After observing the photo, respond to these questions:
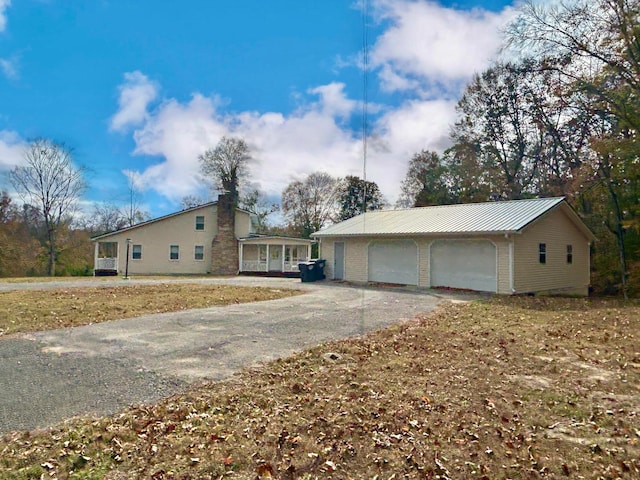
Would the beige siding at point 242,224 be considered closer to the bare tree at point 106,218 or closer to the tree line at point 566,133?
the tree line at point 566,133

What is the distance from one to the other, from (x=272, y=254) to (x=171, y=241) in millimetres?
7269

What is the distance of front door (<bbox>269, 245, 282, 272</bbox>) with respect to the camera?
28531 millimetres

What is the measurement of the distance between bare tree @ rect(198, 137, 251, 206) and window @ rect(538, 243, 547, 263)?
93.4ft

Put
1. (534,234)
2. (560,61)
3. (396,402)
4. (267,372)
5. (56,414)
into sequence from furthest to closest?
(560,61) → (534,234) → (267,372) → (396,402) → (56,414)

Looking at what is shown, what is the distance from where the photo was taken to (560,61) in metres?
19.0

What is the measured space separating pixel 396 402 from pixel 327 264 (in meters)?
17.4

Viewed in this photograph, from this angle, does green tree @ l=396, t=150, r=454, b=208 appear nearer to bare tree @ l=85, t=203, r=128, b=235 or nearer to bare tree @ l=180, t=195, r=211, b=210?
bare tree @ l=180, t=195, r=211, b=210

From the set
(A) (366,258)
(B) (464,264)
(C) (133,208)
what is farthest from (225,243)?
(C) (133,208)

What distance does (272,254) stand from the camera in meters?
29.6

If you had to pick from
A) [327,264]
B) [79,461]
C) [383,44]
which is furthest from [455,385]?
[327,264]

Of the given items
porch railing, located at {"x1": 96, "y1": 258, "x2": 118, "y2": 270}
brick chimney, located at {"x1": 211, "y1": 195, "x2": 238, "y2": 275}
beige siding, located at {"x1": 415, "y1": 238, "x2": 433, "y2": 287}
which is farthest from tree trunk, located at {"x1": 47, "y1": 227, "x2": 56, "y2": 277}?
beige siding, located at {"x1": 415, "y1": 238, "x2": 433, "y2": 287}

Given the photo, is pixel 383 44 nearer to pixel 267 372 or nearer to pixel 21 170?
pixel 267 372

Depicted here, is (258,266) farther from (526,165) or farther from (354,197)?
(526,165)

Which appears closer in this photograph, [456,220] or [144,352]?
[144,352]
